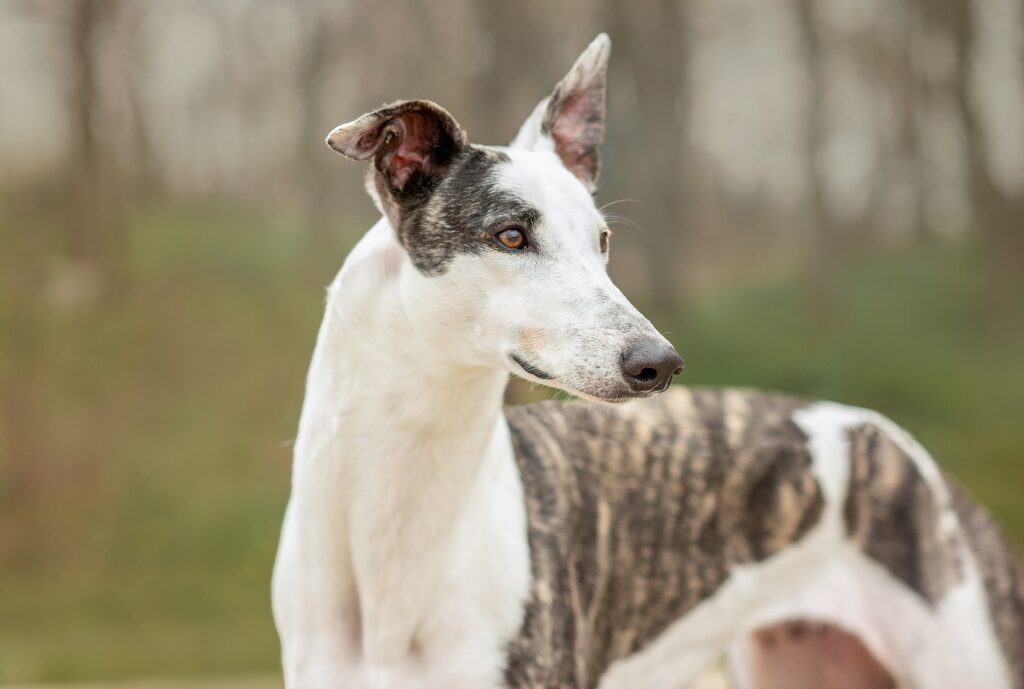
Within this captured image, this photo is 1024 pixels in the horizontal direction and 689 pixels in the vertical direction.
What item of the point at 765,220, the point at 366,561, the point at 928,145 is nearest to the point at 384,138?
the point at 366,561

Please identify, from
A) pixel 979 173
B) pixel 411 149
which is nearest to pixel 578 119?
pixel 411 149

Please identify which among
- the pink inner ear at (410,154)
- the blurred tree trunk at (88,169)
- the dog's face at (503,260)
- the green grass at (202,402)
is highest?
the blurred tree trunk at (88,169)

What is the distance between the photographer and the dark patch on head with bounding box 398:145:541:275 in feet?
5.53

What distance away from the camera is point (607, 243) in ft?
5.99

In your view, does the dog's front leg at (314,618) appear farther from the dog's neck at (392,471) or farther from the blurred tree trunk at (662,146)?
the blurred tree trunk at (662,146)

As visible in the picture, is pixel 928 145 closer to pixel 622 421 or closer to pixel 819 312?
pixel 819 312

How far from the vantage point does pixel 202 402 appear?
5195 mm

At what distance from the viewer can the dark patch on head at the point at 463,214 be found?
1685 mm

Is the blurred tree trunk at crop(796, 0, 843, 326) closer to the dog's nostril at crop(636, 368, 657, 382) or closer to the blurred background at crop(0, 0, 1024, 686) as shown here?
the blurred background at crop(0, 0, 1024, 686)

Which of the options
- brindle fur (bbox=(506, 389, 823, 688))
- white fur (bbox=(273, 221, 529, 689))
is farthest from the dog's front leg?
brindle fur (bbox=(506, 389, 823, 688))

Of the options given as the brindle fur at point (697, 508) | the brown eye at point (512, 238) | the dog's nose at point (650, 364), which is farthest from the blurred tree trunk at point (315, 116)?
the dog's nose at point (650, 364)

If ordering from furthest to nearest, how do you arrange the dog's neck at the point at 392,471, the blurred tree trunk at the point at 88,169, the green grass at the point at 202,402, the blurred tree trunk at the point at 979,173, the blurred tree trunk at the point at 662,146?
the blurred tree trunk at the point at 979,173 → the blurred tree trunk at the point at 662,146 → the blurred tree trunk at the point at 88,169 → the green grass at the point at 202,402 → the dog's neck at the point at 392,471

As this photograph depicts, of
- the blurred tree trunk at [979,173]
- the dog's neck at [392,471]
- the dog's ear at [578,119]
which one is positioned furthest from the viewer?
the blurred tree trunk at [979,173]

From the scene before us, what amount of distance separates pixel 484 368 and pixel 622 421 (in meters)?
0.62
